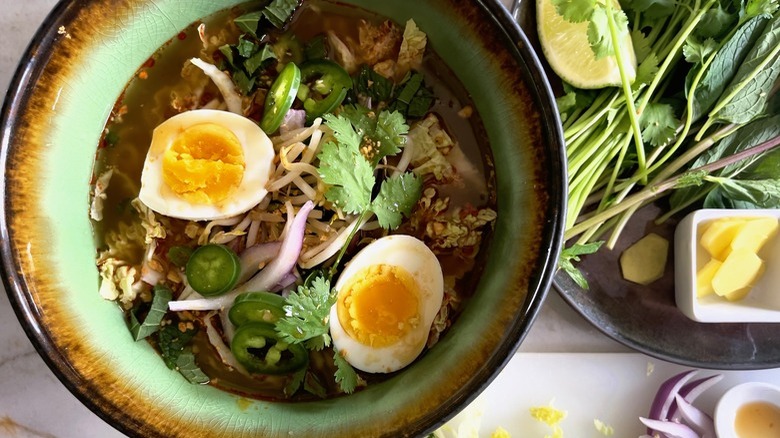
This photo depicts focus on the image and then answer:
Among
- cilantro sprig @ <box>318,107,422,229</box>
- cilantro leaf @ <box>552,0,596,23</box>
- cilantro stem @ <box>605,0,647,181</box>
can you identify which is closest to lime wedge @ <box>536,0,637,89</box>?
cilantro stem @ <box>605,0,647,181</box>

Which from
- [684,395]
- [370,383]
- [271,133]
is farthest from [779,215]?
[271,133]

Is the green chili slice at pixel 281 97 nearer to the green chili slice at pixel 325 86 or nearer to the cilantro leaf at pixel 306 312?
the green chili slice at pixel 325 86

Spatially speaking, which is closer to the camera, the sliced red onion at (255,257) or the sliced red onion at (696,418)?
the sliced red onion at (255,257)

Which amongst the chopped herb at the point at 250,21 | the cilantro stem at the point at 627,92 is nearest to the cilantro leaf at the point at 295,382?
the chopped herb at the point at 250,21

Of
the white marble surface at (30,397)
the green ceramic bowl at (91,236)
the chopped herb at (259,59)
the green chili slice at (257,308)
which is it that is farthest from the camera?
the white marble surface at (30,397)

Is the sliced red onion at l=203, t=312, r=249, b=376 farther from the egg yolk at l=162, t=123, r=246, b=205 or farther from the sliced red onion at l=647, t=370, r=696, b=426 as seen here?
the sliced red onion at l=647, t=370, r=696, b=426

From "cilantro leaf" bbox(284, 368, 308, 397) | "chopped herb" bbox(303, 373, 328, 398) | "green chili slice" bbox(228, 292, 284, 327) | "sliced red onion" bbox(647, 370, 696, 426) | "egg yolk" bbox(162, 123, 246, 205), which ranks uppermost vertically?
"egg yolk" bbox(162, 123, 246, 205)

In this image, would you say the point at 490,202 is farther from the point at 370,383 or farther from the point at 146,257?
the point at 146,257
